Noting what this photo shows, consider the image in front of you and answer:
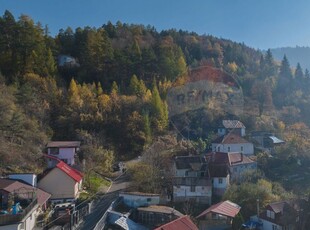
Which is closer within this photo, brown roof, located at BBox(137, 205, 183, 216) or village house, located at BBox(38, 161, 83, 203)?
brown roof, located at BBox(137, 205, 183, 216)

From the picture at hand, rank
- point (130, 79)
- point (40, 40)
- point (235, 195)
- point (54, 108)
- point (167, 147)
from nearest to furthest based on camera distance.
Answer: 1. point (235, 195)
2. point (167, 147)
3. point (54, 108)
4. point (40, 40)
5. point (130, 79)

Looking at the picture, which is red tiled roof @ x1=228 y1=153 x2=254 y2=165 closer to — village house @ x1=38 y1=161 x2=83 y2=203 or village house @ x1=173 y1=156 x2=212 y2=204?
village house @ x1=173 y1=156 x2=212 y2=204

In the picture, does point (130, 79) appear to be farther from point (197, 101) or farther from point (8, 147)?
point (8, 147)

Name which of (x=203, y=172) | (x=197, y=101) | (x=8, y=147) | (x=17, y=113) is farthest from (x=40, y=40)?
(x=203, y=172)

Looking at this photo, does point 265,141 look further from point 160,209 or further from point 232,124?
point 160,209

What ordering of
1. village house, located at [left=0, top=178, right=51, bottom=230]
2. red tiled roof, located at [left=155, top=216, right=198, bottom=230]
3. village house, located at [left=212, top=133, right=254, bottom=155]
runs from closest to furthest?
1. village house, located at [left=0, top=178, right=51, bottom=230]
2. red tiled roof, located at [left=155, top=216, right=198, bottom=230]
3. village house, located at [left=212, top=133, right=254, bottom=155]

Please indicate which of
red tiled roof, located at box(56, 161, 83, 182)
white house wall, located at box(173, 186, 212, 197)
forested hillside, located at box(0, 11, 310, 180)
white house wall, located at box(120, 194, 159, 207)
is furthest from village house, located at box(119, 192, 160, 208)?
forested hillside, located at box(0, 11, 310, 180)

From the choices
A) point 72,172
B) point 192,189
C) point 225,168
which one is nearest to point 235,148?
point 225,168

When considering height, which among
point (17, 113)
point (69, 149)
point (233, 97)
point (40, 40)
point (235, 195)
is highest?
point (40, 40)

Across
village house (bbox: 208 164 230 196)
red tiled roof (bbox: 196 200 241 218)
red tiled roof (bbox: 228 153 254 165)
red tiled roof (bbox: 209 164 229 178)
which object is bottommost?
red tiled roof (bbox: 196 200 241 218)
